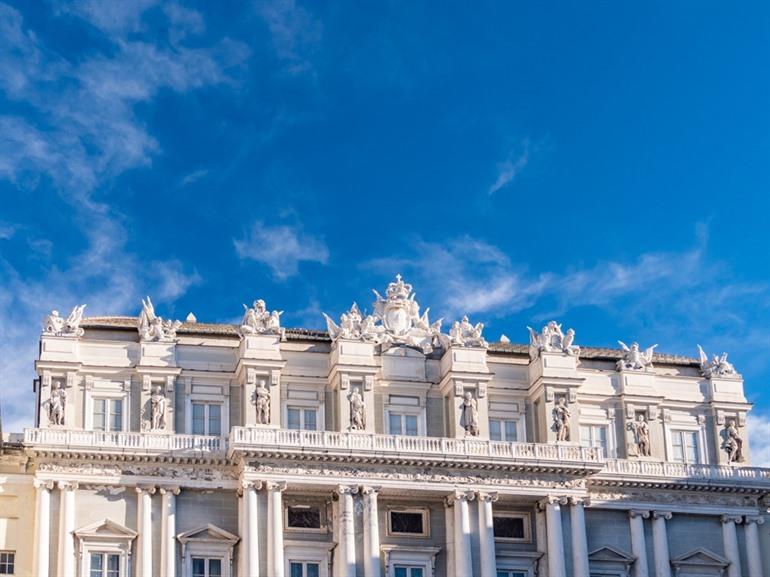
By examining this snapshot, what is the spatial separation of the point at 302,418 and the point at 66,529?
11640mm

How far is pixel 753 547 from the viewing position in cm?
7675

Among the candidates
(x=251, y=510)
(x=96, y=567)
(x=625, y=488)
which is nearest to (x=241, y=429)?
(x=251, y=510)

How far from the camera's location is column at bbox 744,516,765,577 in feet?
251

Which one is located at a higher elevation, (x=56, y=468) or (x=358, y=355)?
(x=358, y=355)

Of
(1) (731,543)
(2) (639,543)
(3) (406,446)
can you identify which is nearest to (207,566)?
(3) (406,446)

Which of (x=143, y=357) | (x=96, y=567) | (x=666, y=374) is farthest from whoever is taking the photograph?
(x=666, y=374)

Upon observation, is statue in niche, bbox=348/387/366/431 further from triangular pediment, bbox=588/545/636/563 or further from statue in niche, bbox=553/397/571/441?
triangular pediment, bbox=588/545/636/563

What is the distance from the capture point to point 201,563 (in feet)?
230

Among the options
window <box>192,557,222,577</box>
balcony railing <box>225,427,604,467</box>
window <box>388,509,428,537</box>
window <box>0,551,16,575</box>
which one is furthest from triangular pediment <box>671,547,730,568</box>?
window <box>0,551,16,575</box>

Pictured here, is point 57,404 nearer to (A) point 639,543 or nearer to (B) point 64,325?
(B) point 64,325

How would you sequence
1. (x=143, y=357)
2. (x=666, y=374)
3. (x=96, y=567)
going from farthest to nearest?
(x=666, y=374) < (x=143, y=357) < (x=96, y=567)

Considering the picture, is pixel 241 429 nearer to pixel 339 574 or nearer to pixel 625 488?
pixel 339 574

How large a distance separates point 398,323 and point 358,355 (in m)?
3.57

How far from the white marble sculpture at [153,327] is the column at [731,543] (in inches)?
1013
